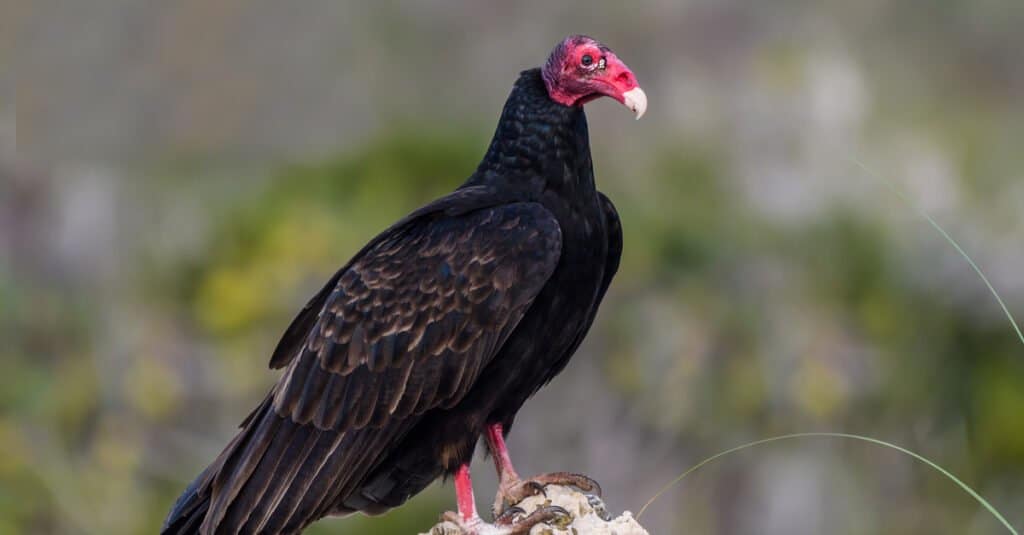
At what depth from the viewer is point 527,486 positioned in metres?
4.05

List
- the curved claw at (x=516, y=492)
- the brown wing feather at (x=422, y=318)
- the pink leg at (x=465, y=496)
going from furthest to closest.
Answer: the curved claw at (x=516, y=492) → the pink leg at (x=465, y=496) → the brown wing feather at (x=422, y=318)

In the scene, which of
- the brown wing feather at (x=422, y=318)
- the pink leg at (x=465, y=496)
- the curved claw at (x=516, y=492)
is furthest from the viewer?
the curved claw at (x=516, y=492)

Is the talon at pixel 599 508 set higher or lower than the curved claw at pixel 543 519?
higher

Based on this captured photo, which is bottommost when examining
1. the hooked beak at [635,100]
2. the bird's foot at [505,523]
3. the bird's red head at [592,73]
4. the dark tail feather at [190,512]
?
the dark tail feather at [190,512]

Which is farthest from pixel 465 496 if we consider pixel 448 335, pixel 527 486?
pixel 448 335

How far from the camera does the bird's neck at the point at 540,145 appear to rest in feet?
13.0

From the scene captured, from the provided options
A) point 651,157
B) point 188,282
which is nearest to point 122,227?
point 188,282

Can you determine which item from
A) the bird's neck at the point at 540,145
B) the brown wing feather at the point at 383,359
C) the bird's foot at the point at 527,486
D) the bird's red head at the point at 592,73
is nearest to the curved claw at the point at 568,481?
the bird's foot at the point at 527,486

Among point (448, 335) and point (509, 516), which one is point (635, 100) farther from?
point (509, 516)

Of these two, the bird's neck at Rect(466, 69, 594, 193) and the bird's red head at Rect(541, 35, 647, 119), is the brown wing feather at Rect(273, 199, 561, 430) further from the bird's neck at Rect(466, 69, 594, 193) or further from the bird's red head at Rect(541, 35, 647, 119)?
the bird's red head at Rect(541, 35, 647, 119)

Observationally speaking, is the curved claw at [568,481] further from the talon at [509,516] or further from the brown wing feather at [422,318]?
the brown wing feather at [422,318]

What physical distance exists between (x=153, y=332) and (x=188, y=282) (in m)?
0.35

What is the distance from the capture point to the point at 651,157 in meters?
8.66

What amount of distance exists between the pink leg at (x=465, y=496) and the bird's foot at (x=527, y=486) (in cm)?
10
